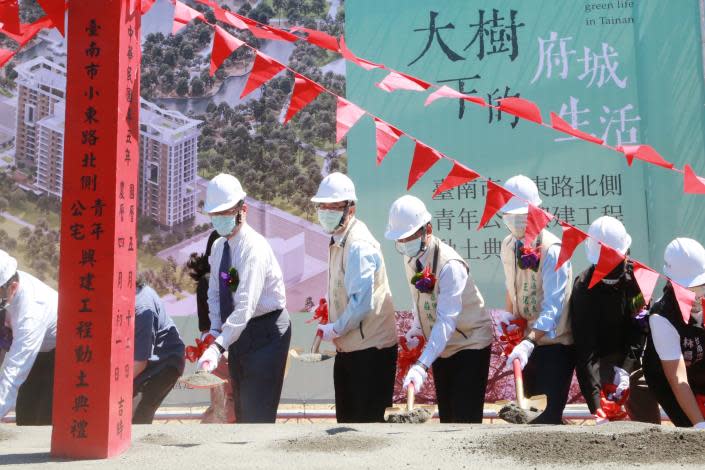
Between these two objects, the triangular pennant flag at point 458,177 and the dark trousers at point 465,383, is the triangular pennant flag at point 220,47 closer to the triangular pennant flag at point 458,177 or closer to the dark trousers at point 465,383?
the triangular pennant flag at point 458,177

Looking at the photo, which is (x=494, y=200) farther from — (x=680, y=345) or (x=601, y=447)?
(x=601, y=447)

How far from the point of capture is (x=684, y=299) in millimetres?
3473

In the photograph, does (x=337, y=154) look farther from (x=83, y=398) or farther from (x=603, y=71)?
(x=83, y=398)

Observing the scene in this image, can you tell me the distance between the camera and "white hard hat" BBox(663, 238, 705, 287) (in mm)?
3820

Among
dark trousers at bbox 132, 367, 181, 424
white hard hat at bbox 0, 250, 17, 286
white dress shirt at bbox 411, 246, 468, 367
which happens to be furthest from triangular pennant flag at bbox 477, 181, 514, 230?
white hard hat at bbox 0, 250, 17, 286

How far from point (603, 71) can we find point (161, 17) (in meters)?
2.93

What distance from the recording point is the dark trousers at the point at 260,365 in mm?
4051

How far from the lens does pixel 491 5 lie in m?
5.83

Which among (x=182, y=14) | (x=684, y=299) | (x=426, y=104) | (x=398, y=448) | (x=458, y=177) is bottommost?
(x=398, y=448)

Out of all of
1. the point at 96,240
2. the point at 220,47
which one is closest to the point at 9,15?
the point at 220,47

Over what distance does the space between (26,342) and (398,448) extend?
1.81 meters

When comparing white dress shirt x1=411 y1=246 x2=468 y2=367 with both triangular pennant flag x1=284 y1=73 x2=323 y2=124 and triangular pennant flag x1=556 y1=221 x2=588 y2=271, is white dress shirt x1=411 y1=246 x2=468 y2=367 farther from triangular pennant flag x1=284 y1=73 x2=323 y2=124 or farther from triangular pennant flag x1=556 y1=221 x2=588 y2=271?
triangular pennant flag x1=284 y1=73 x2=323 y2=124

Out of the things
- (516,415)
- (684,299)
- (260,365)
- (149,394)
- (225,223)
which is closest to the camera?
(684,299)

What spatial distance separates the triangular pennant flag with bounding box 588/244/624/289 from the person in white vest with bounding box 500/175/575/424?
16.6 inches
